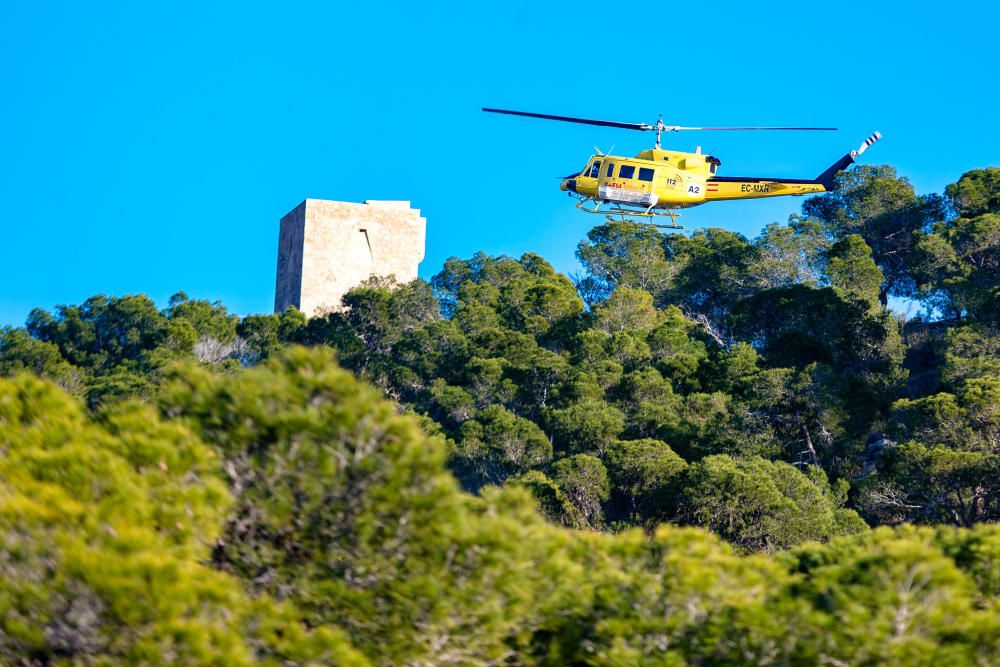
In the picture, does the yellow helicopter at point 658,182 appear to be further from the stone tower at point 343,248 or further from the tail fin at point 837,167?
the stone tower at point 343,248

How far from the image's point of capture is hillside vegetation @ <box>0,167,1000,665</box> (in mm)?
9852

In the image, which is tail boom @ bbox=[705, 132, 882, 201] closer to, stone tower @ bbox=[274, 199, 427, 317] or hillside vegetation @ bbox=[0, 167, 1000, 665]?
hillside vegetation @ bbox=[0, 167, 1000, 665]

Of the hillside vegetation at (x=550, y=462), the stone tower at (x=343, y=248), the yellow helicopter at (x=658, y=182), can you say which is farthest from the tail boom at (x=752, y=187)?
the stone tower at (x=343, y=248)

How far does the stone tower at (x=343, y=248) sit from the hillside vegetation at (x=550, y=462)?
2.28 meters

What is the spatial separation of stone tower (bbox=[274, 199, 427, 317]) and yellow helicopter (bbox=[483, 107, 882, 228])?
2639cm

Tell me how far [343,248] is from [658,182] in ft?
93.8

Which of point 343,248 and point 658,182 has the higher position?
point 343,248

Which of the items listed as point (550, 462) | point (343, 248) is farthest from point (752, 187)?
point (343, 248)

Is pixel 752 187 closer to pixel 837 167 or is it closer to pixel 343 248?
pixel 837 167

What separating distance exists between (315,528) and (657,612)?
2578mm

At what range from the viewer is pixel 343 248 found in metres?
55.7

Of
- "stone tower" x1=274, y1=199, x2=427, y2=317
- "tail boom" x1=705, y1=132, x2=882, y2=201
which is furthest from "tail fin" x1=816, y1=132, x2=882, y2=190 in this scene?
"stone tower" x1=274, y1=199, x2=427, y2=317

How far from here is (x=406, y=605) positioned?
33.6ft

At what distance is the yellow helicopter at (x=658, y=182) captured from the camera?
28.5 m
